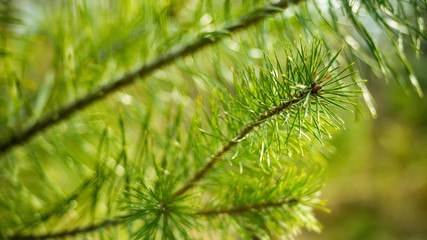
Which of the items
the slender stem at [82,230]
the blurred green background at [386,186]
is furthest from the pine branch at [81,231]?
the blurred green background at [386,186]

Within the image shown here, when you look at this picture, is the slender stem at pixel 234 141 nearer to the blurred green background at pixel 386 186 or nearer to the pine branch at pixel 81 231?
the pine branch at pixel 81 231

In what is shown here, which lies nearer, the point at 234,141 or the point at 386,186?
the point at 234,141

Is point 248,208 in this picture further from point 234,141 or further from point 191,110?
point 191,110

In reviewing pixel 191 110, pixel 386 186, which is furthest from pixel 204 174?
pixel 386 186

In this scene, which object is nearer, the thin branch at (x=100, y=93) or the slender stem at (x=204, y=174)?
the slender stem at (x=204, y=174)

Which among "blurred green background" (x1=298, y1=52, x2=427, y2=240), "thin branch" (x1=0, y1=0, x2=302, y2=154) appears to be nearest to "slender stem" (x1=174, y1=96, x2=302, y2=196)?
"thin branch" (x1=0, y1=0, x2=302, y2=154)

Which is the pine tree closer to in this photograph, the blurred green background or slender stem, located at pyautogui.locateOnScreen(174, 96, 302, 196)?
slender stem, located at pyautogui.locateOnScreen(174, 96, 302, 196)

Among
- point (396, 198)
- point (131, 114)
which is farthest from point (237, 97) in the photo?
point (396, 198)

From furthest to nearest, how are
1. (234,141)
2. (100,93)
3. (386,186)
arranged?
(386,186)
(100,93)
(234,141)
